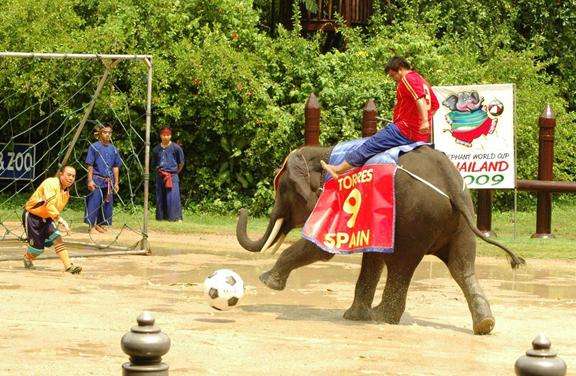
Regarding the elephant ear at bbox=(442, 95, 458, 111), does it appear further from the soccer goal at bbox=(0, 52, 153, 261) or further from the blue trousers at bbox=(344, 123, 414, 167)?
the blue trousers at bbox=(344, 123, 414, 167)

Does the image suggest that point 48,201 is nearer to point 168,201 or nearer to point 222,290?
point 222,290

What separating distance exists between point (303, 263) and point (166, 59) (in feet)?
40.4

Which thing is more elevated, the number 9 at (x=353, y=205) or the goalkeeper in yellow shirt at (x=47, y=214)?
the number 9 at (x=353, y=205)

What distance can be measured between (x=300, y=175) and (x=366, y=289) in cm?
137

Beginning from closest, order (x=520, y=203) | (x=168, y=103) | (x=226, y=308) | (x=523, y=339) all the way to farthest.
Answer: (x=523, y=339) < (x=226, y=308) < (x=168, y=103) < (x=520, y=203)

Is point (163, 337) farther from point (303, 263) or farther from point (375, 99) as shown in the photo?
point (375, 99)

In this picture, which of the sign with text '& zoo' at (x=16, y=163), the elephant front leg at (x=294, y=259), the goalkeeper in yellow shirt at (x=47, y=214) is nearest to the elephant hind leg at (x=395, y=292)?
the elephant front leg at (x=294, y=259)

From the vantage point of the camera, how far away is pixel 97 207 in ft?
70.7

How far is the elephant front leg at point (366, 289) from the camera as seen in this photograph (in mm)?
12883

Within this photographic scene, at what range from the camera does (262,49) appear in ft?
83.7

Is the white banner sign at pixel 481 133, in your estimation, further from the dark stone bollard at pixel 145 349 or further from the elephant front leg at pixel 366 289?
the dark stone bollard at pixel 145 349

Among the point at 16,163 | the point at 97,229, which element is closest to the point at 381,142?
the point at 97,229

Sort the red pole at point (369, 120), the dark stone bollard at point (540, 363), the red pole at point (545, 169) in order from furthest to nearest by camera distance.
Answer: the red pole at point (369, 120) → the red pole at point (545, 169) → the dark stone bollard at point (540, 363)

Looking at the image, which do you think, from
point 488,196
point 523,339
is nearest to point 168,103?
point 488,196
